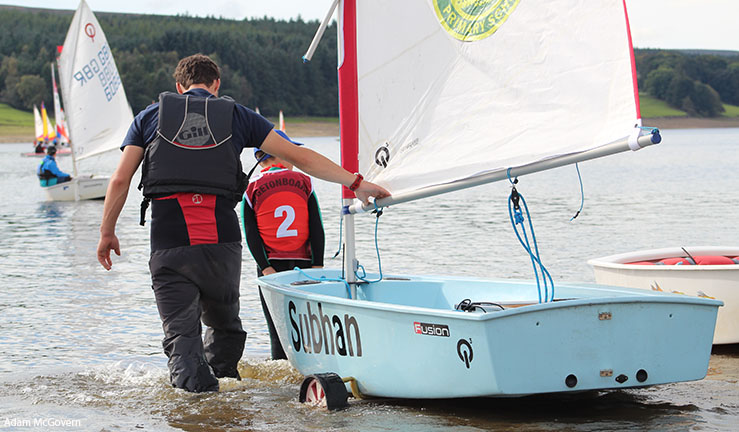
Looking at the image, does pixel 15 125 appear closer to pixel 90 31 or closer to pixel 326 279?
pixel 90 31

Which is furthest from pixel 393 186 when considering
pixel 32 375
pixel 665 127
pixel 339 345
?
pixel 665 127

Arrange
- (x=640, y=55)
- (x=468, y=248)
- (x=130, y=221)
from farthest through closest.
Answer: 1. (x=640, y=55)
2. (x=130, y=221)
3. (x=468, y=248)

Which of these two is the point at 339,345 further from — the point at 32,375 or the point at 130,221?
the point at 130,221

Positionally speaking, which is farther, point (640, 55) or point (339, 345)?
point (640, 55)

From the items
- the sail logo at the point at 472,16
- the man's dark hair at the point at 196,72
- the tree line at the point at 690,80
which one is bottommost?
the man's dark hair at the point at 196,72

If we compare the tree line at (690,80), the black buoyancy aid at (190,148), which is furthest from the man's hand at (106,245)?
the tree line at (690,80)

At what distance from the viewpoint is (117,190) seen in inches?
204

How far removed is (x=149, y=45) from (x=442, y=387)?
132 meters

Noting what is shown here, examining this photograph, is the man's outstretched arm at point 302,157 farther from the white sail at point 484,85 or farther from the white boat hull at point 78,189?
the white boat hull at point 78,189

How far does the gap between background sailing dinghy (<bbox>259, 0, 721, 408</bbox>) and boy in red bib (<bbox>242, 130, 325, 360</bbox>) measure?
25cm

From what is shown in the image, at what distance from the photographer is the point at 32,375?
673 centimetres

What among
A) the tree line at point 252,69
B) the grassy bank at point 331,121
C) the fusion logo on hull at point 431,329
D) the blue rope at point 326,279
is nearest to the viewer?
the fusion logo on hull at point 431,329

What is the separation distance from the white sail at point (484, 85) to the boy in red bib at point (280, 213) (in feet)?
2.20

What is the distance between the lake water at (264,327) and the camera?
17.2 feet
